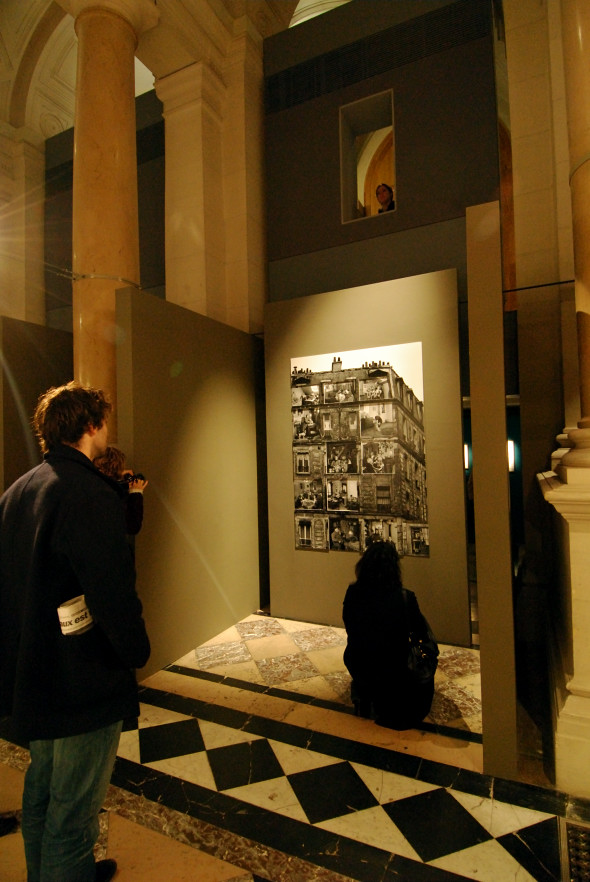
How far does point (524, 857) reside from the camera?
2.12m

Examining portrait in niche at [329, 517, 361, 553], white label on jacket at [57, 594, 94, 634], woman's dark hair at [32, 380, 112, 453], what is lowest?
portrait in niche at [329, 517, 361, 553]

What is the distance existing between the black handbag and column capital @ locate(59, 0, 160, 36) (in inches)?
223

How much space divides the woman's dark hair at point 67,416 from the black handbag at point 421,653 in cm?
213

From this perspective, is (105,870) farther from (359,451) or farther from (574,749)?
(359,451)

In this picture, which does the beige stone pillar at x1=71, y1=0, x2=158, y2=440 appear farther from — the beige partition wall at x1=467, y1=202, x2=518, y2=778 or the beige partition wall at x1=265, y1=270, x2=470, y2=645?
the beige partition wall at x1=467, y1=202, x2=518, y2=778

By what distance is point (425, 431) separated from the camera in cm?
445

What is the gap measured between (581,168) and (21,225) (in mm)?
8062

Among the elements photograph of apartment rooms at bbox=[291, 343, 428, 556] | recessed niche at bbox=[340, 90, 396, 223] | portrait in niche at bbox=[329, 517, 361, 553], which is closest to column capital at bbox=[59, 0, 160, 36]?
recessed niche at bbox=[340, 90, 396, 223]

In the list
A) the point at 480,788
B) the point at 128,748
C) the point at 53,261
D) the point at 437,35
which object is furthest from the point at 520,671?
the point at 53,261

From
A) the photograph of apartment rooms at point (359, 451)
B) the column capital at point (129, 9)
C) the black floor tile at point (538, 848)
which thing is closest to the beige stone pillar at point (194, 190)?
the column capital at point (129, 9)

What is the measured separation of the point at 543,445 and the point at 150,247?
214 inches

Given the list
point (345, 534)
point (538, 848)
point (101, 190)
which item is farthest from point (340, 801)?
point (101, 190)

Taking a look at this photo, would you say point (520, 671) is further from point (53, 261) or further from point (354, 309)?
point (53, 261)

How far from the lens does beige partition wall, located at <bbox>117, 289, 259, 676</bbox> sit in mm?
3859
